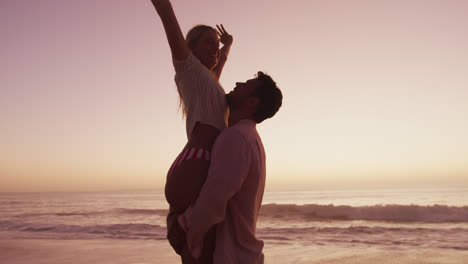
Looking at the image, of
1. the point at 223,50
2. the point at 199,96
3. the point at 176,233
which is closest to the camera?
the point at 176,233

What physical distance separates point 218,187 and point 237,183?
0.29 feet

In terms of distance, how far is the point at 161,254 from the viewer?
6836 mm

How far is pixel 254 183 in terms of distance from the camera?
1687mm

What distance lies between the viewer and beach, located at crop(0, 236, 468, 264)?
641cm

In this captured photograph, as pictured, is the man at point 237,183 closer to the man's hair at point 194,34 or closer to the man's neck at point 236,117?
the man's neck at point 236,117

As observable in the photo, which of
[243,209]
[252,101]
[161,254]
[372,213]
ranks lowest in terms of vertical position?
[372,213]

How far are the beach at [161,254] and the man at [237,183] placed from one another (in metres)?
4.84

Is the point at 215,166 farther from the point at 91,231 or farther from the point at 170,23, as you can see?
the point at 91,231

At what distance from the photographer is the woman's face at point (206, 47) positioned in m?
2.06

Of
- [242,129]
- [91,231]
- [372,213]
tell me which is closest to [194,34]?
[242,129]

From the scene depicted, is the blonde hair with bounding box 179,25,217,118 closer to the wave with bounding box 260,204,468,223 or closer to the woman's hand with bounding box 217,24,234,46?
the woman's hand with bounding box 217,24,234,46

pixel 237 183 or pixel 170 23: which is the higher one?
pixel 170 23

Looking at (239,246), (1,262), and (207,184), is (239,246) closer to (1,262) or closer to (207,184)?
(207,184)

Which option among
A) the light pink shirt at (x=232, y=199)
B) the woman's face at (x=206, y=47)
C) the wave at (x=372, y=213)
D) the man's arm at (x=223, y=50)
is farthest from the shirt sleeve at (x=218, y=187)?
the wave at (x=372, y=213)
